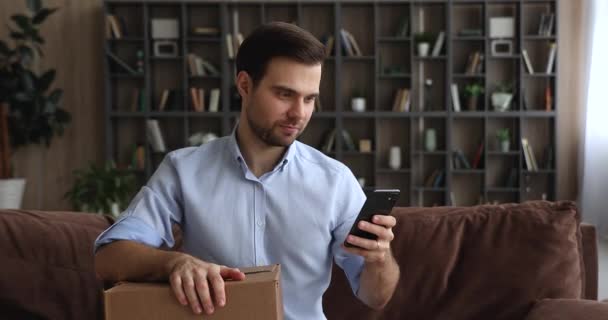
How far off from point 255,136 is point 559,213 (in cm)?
86

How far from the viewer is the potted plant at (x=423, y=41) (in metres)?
5.77

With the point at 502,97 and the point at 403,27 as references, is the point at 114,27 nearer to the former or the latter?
the point at 403,27

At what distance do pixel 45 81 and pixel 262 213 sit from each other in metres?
4.69

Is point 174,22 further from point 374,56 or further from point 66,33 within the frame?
point 374,56

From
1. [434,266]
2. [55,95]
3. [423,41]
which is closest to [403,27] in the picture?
[423,41]

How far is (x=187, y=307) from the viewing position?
42.4 inches

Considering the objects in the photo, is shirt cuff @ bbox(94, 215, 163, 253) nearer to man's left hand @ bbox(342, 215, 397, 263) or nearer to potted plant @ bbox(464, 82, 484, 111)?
man's left hand @ bbox(342, 215, 397, 263)

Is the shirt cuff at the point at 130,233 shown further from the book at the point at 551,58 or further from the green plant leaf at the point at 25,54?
the book at the point at 551,58

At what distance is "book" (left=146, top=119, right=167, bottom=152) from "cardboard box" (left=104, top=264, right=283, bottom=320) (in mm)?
4966

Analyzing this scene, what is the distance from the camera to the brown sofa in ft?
5.78

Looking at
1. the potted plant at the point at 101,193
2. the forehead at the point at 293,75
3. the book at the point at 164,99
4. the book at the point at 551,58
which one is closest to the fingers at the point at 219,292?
the forehead at the point at 293,75

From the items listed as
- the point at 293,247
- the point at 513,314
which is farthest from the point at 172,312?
the point at 513,314

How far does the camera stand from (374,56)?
5828 mm

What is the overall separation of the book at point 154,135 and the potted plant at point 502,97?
2.86 meters
